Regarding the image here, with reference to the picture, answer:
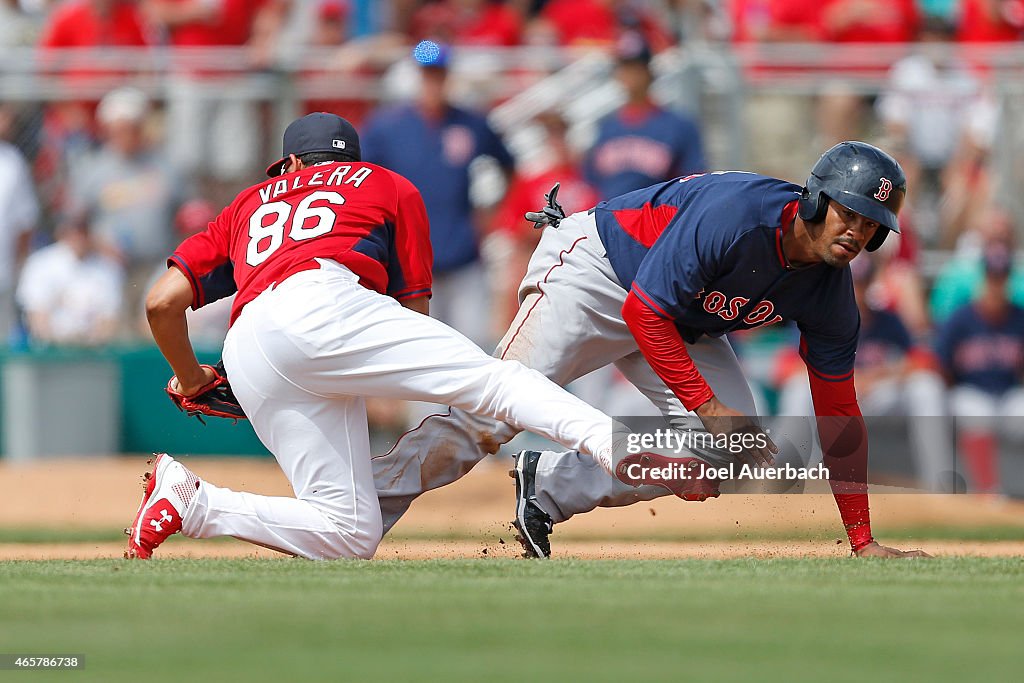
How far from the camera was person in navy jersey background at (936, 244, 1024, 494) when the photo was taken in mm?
10656

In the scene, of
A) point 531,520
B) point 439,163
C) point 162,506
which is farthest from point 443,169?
point 162,506

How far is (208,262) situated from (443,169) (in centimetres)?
497

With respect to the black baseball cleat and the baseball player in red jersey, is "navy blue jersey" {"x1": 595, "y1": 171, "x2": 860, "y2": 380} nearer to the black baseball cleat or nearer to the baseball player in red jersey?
the baseball player in red jersey

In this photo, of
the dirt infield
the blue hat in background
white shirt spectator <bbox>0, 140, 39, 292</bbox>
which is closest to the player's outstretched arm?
the dirt infield

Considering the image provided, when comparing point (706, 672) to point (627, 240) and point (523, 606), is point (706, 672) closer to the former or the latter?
point (523, 606)

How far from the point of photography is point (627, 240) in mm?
6379

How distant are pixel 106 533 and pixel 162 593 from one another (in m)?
4.34

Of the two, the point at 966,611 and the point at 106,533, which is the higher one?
the point at 966,611

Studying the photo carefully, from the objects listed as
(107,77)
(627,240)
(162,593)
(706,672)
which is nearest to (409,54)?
(107,77)

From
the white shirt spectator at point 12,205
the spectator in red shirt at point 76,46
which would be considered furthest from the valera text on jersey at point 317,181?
the white shirt spectator at point 12,205

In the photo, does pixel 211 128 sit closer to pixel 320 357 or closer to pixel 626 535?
pixel 626 535

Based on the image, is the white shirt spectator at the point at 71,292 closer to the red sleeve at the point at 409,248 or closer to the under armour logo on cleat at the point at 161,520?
the red sleeve at the point at 409,248

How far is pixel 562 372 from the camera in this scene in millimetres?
6508

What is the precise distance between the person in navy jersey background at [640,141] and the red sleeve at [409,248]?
4480 mm
